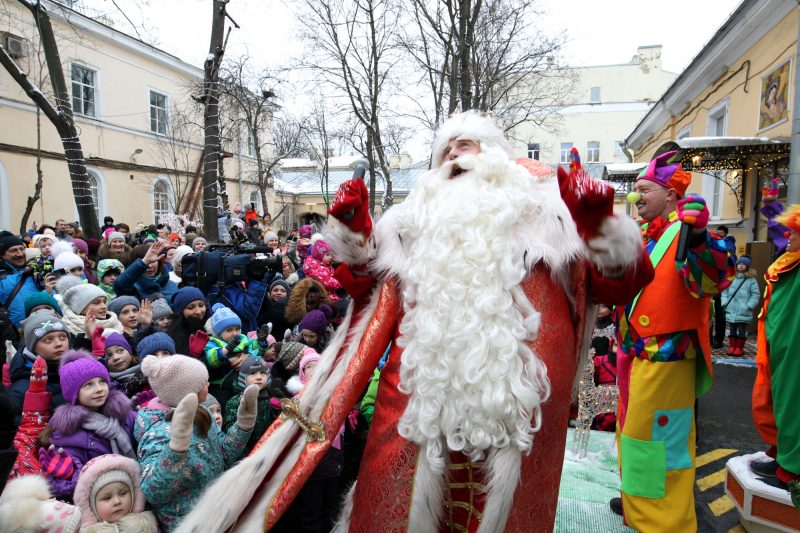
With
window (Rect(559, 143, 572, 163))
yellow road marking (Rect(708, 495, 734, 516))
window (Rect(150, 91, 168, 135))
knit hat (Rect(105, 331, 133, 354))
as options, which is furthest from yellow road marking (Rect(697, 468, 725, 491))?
window (Rect(559, 143, 572, 163))

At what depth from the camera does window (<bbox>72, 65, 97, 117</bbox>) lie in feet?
54.5

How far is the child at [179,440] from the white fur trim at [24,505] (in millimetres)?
411

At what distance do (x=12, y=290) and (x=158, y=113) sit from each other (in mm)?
18086

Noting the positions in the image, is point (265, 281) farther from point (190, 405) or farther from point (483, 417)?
point (483, 417)

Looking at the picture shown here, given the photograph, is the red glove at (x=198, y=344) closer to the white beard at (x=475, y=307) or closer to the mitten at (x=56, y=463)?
the mitten at (x=56, y=463)

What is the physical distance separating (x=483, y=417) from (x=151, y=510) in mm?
1617

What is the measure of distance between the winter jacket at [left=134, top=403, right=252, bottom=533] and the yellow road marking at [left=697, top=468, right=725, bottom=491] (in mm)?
3472

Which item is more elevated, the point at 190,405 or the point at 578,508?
the point at 190,405

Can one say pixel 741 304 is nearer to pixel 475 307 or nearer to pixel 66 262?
pixel 475 307

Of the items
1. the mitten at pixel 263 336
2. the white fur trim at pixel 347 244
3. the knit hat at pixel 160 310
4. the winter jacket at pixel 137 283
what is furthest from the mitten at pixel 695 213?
the winter jacket at pixel 137 283

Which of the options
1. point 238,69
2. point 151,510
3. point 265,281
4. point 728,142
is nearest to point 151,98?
point 238,69

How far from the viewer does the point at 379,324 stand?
1865 mm

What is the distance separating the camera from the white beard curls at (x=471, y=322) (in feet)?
5.25

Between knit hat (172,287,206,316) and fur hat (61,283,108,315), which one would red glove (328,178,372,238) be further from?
fur hat (61,283,108,315)
